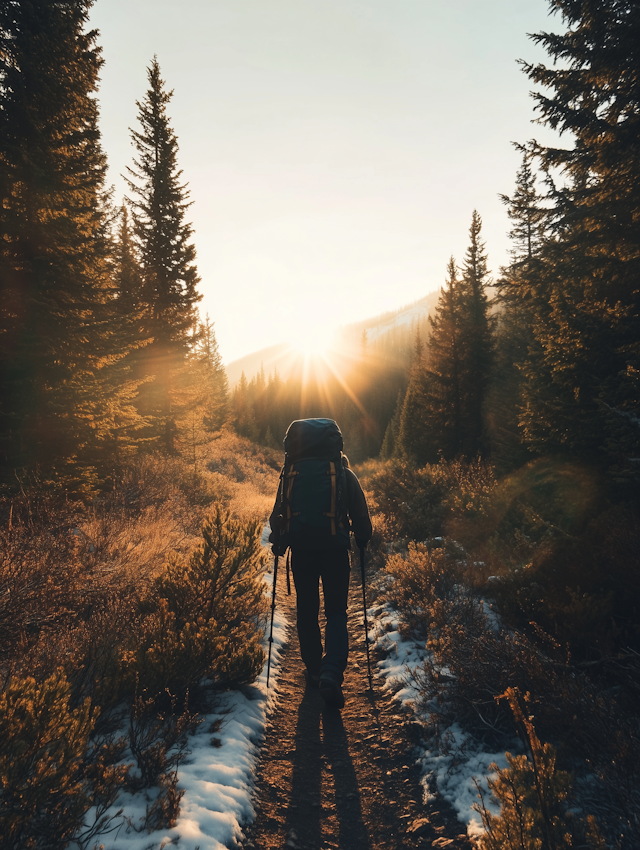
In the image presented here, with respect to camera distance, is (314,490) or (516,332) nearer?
(314,490)

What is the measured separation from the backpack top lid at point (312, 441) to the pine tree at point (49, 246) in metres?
6.37

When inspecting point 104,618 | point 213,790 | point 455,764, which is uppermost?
point 104,618

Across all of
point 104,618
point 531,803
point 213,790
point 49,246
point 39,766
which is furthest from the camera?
point 49,246

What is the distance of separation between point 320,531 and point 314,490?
1.32 ft

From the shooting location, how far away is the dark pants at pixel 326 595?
3.87 meters

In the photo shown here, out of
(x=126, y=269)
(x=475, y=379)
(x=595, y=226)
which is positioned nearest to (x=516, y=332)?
(x=475, y=379)

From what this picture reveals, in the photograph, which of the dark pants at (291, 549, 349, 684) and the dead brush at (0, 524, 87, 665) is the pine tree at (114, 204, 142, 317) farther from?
the dark pants at (291, 549, 349, 684)

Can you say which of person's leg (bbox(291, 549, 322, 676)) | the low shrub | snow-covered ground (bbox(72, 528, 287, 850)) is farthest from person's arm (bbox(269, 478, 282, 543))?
Answer: the low shrub

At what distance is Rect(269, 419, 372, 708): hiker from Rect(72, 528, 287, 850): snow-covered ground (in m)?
0.76

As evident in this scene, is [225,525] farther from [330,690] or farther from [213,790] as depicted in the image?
[213,790]

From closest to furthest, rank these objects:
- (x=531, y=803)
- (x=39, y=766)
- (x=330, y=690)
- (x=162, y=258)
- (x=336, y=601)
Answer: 1. (x=39, y=766)
2. (x=531, y=803)
3. (x=330, y=690)
4. (x=336, y=601)
5. (x=162, y=258)

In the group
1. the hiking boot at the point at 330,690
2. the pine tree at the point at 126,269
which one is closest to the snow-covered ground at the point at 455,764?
the hiking boot at the point at 330,690

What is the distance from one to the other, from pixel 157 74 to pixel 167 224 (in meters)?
6.15

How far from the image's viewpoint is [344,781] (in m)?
3.04
